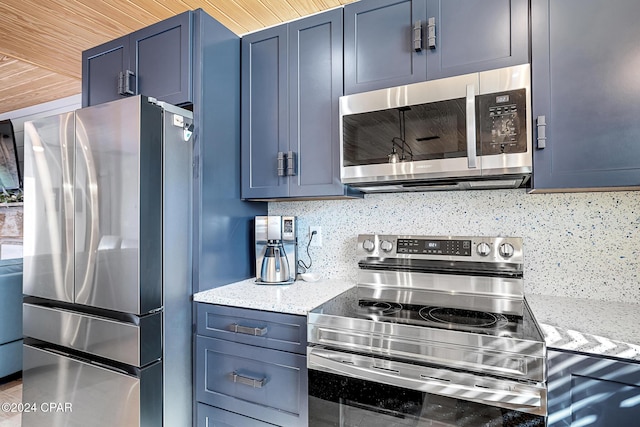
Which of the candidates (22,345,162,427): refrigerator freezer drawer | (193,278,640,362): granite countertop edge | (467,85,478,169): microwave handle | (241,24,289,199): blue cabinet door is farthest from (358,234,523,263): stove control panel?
(22,345,162,427): refrigerator freezer drawer

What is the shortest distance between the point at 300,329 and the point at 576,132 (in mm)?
1349

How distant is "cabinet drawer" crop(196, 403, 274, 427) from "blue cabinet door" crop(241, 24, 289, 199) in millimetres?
1107

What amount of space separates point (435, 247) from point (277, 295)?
2.77 ft

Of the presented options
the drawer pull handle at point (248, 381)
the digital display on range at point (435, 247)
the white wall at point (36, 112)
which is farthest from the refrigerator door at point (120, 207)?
the white wall at point (36, 112)

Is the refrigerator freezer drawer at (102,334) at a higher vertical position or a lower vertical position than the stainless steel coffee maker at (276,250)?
lower

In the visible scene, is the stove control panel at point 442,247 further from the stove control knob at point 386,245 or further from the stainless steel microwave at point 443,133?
the stainless steel microwave at point 443,133

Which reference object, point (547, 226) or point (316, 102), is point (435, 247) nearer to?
point (547, 226)

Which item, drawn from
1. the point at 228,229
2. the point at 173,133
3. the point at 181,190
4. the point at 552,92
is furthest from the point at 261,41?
the point at 552,92

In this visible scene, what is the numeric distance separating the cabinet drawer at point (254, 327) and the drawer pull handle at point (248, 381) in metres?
0.15

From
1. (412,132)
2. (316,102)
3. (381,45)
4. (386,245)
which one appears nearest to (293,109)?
(316,102)

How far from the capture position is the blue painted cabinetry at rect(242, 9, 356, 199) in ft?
5.79

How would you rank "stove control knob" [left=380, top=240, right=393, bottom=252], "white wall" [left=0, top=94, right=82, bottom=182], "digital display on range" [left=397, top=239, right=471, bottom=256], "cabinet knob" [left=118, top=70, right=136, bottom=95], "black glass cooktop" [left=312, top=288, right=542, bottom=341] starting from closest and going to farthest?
1. "black glass cooktop" [left=312, top=288, right=542, bottom=341]
2. "digital display on range" [left=397, top=239, right=471, bottom=256]
3. "stove control knob" [left=380, top=240, right=393, bottom=252]
4. "cabinet knob" [left=118, top=70, right=136, bottom=95]
5. "white wall" [left=0, top=94, right=82, bottom=182]

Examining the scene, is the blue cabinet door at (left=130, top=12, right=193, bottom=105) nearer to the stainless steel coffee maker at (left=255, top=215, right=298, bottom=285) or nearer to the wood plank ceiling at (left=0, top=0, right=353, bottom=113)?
the wood plank ceiling at (left=0, top=0, right=353, bottom=113)

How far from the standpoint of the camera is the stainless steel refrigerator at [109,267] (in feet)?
4.94
